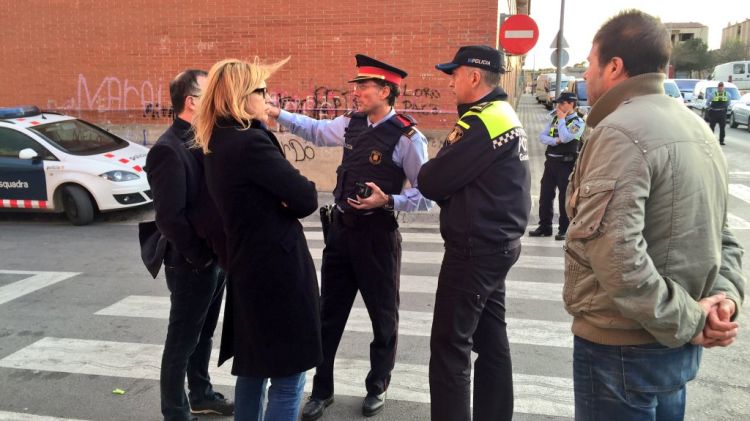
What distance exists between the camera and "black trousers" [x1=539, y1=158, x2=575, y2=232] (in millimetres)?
7672

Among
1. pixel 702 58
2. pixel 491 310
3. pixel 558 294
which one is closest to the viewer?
pixel 491 310

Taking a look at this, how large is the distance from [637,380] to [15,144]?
31.8 ft

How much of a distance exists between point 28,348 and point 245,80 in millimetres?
3301

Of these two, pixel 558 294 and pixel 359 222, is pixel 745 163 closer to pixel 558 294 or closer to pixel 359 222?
pixel 558 294

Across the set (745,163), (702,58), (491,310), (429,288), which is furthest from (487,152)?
(702,58)

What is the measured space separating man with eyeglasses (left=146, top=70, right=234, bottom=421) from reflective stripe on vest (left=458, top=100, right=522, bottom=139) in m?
1.31

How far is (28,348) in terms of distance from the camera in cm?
445

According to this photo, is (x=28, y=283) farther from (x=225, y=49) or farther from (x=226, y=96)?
(x=225, y=49)

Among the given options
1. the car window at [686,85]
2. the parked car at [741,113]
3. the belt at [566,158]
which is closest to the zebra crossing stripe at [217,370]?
the belt at [566,158]

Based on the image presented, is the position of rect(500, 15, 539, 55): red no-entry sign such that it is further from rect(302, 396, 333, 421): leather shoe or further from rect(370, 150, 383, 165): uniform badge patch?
rect(302, 396, 333, 421): leather shoe

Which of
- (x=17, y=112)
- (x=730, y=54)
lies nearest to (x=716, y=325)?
(x=17, y=112)

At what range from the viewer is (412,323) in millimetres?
4863

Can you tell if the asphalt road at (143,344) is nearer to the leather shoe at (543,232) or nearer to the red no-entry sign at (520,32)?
the leather shoe at (543,232)

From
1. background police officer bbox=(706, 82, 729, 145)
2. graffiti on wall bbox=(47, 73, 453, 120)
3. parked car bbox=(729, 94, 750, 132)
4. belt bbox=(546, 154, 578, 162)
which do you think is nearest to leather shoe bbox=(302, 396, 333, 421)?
belt bbox=(546, 154, 578, 162)
